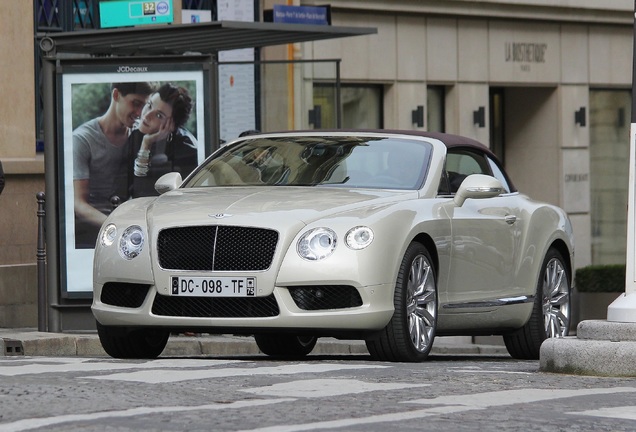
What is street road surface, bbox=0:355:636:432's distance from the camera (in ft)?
22.8

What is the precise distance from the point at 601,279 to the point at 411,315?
589 inches

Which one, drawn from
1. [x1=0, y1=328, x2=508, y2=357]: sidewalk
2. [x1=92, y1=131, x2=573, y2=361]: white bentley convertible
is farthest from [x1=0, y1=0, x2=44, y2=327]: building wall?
[x1=92, y1=131, x2=573, y2=361]: white bentley convertible

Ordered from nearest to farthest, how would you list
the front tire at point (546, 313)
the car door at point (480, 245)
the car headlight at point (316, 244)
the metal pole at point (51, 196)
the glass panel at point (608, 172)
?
the car headlight at point (316, 244) → the car door at point (480, 245) → the front tire at point (546, 313) → the metal pole at point (51, 196) → the glass panel at point (608, 172)

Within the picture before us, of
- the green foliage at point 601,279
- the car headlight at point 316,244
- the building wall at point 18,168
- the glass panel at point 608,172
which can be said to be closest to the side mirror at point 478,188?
the car headlight at point 316,244

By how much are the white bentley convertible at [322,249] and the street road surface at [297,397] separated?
0.54 m

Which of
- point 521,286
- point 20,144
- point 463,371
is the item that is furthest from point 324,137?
point 20,144

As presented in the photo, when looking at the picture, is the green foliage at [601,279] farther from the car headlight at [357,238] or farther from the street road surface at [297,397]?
the street road surface at [297,397]

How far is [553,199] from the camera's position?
28.0m

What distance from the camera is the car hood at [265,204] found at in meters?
10.4

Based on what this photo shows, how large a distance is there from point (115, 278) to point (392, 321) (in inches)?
65.3

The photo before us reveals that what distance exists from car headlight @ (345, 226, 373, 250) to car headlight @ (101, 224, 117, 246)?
146cm

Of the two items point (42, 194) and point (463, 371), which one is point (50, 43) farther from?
point (463, 371)

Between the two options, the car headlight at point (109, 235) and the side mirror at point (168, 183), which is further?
the side mirror at point (168, 183)

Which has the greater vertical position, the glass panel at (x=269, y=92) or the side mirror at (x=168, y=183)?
the glass panel at (x=269, y=92)
